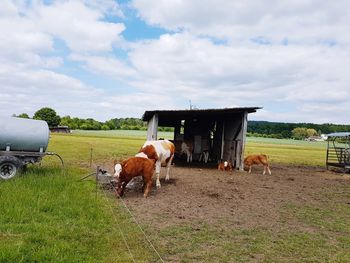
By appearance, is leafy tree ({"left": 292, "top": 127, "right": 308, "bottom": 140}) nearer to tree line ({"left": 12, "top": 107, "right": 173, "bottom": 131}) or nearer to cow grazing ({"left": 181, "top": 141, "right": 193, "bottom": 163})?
tree line ({"left": 12, "top": 107, "right": 173, "bottom": 131})

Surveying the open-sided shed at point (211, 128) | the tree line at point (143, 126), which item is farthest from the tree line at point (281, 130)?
the open-sided shed at point (211, 128)

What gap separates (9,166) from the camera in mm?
12031

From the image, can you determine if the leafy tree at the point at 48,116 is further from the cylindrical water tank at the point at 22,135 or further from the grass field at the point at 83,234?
the grass field at the point at 83,234

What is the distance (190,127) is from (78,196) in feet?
55.8

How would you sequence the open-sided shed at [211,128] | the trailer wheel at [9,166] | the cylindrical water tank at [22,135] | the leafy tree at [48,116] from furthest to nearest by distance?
the leafy tree at [48,116] < the open-sided shed at [211,128] < the cylindrical water tank at [22,135] < the trailer wheel at [9,166]

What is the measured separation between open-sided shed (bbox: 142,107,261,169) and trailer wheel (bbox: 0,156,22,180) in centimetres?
854

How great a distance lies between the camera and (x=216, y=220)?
866cm

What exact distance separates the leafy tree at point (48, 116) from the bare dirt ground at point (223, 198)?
9996cm

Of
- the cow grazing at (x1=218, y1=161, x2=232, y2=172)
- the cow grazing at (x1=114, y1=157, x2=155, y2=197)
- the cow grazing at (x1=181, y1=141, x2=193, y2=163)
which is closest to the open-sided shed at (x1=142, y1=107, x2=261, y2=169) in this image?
the cow grazing at (x1=181, y1=141, x2=193, y2=163)

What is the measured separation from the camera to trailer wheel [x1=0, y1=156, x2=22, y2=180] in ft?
38.7

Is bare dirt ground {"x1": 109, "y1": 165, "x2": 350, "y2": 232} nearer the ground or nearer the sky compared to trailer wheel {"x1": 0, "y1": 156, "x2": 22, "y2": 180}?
nearer the ground

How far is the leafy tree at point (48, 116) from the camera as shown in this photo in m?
108

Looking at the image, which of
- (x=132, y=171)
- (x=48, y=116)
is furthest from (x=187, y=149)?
(x=48, y=116)

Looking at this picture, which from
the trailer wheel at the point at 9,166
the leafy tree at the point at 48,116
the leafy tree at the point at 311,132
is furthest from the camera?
the leafy tree at the point at 311,132
